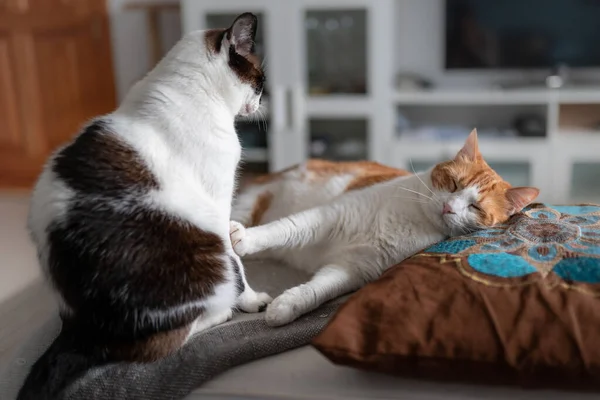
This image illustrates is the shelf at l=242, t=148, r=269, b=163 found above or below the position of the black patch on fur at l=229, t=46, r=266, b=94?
below

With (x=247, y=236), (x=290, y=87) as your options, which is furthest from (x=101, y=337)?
(x=290, y=87)

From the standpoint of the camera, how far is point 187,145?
1.05 m

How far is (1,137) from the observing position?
3473mm

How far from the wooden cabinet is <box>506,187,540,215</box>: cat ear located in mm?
2632

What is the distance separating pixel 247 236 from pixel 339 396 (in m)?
0.44

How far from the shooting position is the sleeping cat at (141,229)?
92cm

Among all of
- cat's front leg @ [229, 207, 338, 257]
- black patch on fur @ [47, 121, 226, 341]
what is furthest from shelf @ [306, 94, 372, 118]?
black patch on fur @ [47, 121, 226, 341]

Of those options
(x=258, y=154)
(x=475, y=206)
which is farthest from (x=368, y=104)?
(x=475, y=206)

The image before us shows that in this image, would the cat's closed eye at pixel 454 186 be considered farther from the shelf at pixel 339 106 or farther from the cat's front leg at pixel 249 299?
the shelf at pixel 339 106

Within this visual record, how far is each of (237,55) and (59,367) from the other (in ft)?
2.18

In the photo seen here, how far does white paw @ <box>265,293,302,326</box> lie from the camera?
105 centimetres

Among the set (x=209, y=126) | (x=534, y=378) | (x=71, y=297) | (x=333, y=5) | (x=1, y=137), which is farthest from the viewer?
(x=1, y=137)

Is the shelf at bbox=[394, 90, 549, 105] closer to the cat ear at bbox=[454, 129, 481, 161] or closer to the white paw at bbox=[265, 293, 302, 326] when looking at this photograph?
the cat ear at bbox=[454, 129, 481, 161]

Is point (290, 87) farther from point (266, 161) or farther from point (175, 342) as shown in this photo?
point (175, 342)
